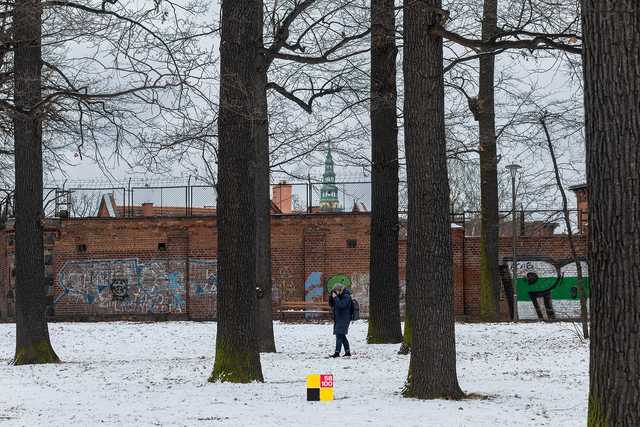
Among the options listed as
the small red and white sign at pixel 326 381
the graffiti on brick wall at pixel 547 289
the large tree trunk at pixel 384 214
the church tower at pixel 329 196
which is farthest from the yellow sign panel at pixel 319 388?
the graffiti on brick wall at pixel 547 289

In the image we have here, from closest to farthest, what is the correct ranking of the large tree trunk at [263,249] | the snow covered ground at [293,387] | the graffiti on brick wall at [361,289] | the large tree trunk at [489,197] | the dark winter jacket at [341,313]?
the snow covered ground at [293,387] < the dark winter jacket at [341,313] < the large tree trunk at [263,249] < the large tree trunk at [489,197] < the graffiti on brick wall at [361,289]

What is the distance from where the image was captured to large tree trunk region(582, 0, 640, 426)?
5746 millimetres

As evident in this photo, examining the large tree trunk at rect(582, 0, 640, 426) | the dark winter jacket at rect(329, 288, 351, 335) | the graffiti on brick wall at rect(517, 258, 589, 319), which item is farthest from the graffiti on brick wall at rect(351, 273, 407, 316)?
the large tree trunk at rect(582, 0, 640, 426)

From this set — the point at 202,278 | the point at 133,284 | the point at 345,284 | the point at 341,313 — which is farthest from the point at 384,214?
the point at 133,284

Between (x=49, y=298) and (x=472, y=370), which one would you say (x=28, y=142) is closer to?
(x=472, y=370)

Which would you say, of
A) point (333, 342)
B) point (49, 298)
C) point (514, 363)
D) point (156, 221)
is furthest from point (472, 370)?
point (49, 298)

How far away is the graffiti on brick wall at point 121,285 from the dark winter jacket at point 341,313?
681 inches

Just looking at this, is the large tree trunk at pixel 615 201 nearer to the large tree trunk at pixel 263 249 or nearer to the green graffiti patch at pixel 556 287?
the large tree trunk at pixel 263 249

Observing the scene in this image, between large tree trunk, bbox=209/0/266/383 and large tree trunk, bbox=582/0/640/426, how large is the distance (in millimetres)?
7686

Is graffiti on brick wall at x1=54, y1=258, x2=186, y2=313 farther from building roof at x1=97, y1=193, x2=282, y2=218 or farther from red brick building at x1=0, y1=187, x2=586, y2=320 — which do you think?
building roof at x1=97, y1=193, x2=282, y2=218

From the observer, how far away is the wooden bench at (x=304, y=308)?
3322 centimetres

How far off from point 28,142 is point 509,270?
20375 mm

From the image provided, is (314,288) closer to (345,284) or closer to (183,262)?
(345,284)

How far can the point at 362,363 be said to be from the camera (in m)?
16.2
